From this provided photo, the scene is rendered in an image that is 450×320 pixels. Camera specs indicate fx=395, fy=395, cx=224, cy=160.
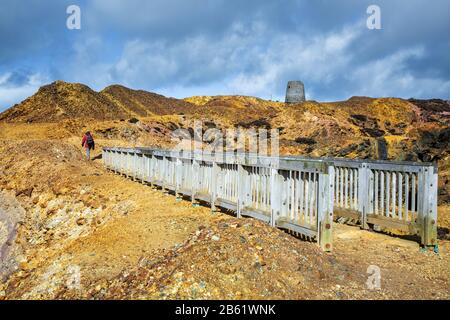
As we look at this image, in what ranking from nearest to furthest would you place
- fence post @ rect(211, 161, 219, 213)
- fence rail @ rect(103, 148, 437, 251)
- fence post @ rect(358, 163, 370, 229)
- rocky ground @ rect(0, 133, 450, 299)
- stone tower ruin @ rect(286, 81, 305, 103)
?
1. rocky ground @ rect(0, 133, 450, 299)
2. fence rail @ rect(103, 148, 437, 251)
3. fence post @ rect(358, 163, 370, 229)
4. fence post @ rect(211, 161, 219, 213)
5. stone tower ruin @ rect(286, 81, 305, 103)

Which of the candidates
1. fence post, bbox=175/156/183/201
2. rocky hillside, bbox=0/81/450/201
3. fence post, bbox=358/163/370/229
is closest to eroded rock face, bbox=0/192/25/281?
fence post, bbox=175/156/183/201

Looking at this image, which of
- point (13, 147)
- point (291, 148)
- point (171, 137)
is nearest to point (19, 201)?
point (13, 147)

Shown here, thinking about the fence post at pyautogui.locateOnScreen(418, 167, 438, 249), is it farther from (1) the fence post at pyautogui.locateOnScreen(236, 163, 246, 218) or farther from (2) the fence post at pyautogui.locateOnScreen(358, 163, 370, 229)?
(1) the fence post at pyautogui.locateOnScreen(236, 163, 246, 218)

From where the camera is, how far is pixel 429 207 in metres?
6.93

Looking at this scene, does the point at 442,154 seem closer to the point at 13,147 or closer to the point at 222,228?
the point at 222,228

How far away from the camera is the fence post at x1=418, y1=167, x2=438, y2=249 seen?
6855 mm

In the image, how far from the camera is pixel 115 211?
10984 millimetres

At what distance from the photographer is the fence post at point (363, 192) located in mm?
8297

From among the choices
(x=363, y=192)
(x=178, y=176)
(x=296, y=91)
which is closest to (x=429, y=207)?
(x=363, y=192)

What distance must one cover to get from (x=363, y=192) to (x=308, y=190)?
2.59 meters

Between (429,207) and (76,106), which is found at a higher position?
(76,106)

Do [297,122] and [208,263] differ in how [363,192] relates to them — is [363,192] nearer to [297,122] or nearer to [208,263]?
[208,263]

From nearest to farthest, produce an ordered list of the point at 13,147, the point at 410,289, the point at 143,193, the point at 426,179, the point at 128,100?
the point at 410,289 < the point at 426,179 < the point at 143,193 < the point at 13,147 < the point at 128,100
